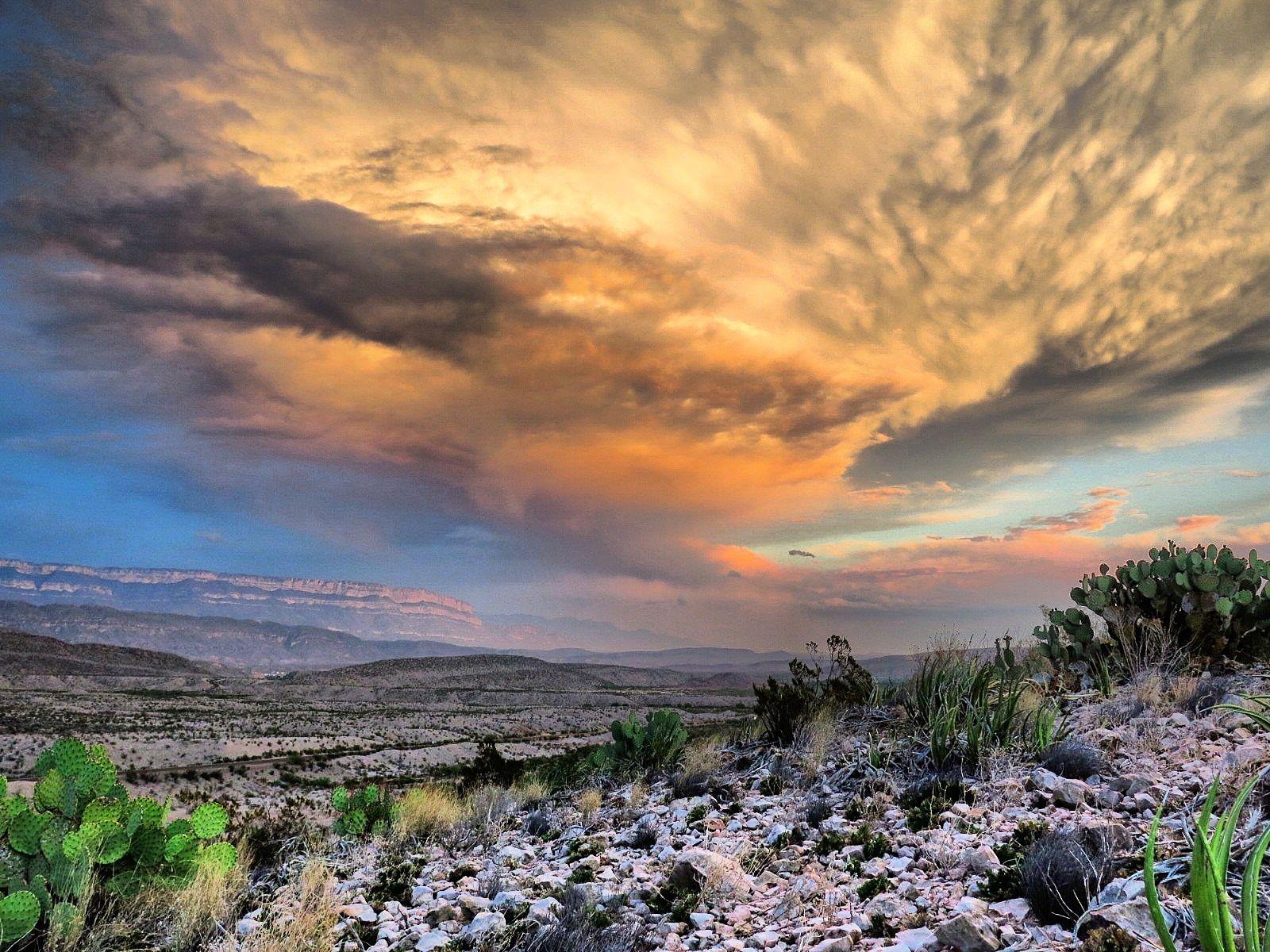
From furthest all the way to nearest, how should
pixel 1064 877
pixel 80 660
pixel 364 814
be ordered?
pixel 80 660 < pixel 364 814 < pixel 1064 877

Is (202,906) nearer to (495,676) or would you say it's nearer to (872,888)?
(872,888)

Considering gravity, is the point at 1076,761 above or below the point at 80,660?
above

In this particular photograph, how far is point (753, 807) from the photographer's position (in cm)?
1057

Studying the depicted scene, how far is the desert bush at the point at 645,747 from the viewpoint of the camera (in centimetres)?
1570

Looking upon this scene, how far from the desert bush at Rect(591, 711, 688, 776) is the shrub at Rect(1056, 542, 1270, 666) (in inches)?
367

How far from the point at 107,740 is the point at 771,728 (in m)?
46.8

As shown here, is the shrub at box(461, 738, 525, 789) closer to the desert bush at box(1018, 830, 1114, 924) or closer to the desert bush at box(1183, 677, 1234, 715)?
the desert bush at box(1183, 677, 1234, 715)

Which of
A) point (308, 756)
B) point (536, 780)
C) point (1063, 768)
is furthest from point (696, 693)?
point (1063, 768)

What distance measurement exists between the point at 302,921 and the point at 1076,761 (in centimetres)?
892

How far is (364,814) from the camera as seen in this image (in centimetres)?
1376

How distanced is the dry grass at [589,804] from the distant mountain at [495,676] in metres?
116

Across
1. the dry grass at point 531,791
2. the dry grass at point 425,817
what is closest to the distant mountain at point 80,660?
the dry grass at point 531,791

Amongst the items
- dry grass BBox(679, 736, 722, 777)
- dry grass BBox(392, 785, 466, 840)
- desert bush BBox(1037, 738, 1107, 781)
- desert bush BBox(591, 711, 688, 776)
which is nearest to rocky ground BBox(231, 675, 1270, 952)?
desert bush BBox(1037, 738, 1107, 781)

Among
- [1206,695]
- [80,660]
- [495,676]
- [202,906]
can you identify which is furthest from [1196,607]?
[80,660]
